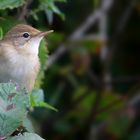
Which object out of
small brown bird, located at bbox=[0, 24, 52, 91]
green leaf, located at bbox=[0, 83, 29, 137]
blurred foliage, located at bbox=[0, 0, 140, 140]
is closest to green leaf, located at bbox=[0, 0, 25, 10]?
small brown bird, located at bbox=[0, 24, 52, 91]

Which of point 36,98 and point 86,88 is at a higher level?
point 86,88

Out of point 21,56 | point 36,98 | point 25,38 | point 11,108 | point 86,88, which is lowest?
point 11,108

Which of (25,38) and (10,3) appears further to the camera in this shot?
(25,38)

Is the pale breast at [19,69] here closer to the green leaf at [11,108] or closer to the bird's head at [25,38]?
the bird's head at [25,38]

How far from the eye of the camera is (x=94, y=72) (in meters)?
6.93

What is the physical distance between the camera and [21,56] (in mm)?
3236

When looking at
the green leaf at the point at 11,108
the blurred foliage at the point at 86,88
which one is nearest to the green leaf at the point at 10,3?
the green leaf at the point at 11,108

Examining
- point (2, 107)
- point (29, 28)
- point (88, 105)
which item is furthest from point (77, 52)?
point (2, 107)

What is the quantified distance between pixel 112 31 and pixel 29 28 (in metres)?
3.91

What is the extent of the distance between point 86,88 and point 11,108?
424cm

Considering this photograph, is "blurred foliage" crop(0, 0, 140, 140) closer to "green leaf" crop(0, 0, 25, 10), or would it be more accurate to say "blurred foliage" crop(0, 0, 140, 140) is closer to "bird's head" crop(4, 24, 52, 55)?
"bird's head" crop(4, 24, 52, 55)

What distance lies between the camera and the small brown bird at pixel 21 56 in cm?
298

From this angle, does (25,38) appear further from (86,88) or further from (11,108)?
(86,88)

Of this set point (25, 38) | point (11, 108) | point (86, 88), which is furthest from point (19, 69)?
point (86, 88)
